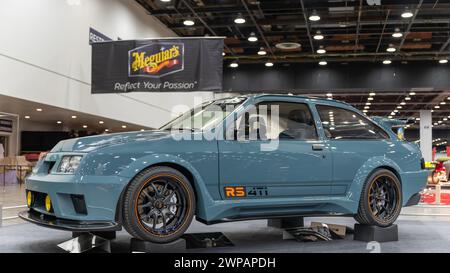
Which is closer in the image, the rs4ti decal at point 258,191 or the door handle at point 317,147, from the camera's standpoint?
the rs4ti decal at point 258,191

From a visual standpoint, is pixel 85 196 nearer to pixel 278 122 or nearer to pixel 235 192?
pixel 235 192

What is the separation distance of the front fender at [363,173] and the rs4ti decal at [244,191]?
3.02ft

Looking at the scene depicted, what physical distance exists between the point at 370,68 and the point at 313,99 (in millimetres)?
16024

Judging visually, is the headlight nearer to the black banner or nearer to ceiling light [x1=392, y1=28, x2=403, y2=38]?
the black banner

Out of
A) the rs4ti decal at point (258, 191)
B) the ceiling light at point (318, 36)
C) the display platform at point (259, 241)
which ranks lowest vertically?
the display platform at point (259, 241)

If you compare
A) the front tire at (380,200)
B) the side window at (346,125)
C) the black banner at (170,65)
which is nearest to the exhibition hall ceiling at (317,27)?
the black banner at (170,65)

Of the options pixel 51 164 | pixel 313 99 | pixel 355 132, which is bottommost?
pixel 51 164

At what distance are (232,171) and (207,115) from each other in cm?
69

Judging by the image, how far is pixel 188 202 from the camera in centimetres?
395

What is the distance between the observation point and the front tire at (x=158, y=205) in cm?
371

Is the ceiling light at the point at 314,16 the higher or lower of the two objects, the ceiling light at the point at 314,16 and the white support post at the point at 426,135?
the higher

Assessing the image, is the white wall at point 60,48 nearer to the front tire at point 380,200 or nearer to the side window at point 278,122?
the side window at point 278,122

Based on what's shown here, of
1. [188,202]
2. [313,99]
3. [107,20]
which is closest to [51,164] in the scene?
[188,202]
